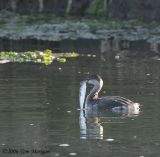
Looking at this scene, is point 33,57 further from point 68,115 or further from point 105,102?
point 68,115

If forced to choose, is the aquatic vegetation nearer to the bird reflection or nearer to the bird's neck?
the bird's neck

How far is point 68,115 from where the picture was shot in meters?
16.5

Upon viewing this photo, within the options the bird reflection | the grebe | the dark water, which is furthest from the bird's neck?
the bird reflection

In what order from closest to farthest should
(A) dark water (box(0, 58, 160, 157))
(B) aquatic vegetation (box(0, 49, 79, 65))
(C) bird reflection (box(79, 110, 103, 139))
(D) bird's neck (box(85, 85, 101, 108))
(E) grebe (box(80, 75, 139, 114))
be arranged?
(A) dark water (box(0, 58, 160, 157)), (C) bird reflection (box(79, 110, 103, 139)), (E) grebe (box(80, 75, 139, 114)), (D) bird's neck (box(85, 85, 101, 108)), (B) aquatic vegetation (box(0, 49, 79, 65))

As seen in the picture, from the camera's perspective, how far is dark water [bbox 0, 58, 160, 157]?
44.6 feet

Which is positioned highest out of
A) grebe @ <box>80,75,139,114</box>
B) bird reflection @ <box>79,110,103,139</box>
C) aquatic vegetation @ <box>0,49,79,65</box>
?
aquatic vegetation @ <box>0,49,79,65</box>

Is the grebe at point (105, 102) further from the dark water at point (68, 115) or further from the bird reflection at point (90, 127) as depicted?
the bird reflection at point (90, 127)

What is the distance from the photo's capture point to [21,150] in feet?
43.8

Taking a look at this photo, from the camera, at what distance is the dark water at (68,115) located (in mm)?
13586

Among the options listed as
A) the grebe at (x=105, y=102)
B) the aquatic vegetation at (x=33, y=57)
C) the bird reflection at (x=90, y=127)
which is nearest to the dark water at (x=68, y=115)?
the bird reflection at (x=90, y=127)

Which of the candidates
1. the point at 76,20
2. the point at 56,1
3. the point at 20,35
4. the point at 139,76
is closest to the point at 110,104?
the point at 139,76

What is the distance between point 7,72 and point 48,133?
8.18 metres

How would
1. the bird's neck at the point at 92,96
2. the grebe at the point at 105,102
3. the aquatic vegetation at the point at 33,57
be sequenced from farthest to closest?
the aquatic vegetation at the point at 33,57
the bird's neck at the point at 92,96
the grebe at the point at 105,102

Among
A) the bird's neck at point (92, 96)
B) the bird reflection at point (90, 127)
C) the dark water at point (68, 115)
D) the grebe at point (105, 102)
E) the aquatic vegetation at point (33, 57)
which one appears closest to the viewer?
the dark water at point (68, 115)
